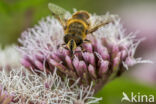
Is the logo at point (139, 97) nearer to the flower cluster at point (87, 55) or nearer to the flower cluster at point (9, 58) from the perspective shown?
the flower cluster at point (87, 55)

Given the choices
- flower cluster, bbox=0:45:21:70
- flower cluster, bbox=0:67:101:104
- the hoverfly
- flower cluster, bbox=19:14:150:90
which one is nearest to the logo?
flower cluster, bbox=19:14:150:90

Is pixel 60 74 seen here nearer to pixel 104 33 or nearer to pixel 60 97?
pixel 60 97

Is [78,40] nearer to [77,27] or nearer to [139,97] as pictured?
[77,27]

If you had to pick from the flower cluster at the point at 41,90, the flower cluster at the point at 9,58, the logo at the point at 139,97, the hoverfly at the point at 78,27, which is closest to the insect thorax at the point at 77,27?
the hoverfly at the point at 78,27

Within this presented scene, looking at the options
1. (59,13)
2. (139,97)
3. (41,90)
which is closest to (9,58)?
(59,13)

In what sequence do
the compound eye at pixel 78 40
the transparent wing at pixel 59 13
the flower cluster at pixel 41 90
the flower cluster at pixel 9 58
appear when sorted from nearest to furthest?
the flower cluster at pixel 41 90 < the compound eye at pixel 78 40 < the transparent wing at pixel 59 13 < the flower cluster at pixel 9 58

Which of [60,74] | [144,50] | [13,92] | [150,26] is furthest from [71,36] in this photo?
[150,26]

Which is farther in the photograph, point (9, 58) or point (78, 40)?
point (9, 58)

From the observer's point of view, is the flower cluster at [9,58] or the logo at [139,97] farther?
the flower cluster at [9,58]
